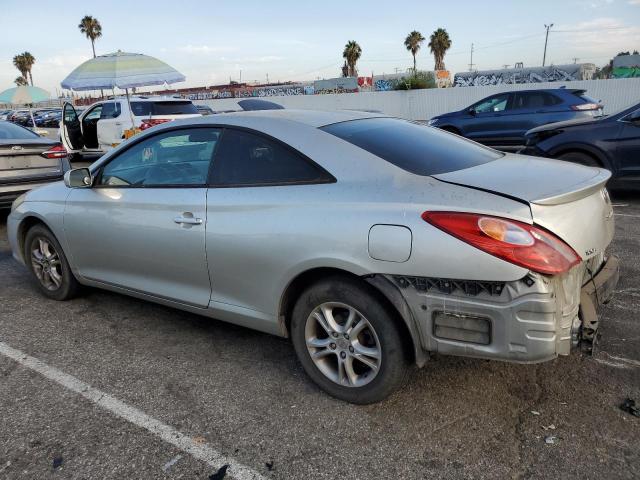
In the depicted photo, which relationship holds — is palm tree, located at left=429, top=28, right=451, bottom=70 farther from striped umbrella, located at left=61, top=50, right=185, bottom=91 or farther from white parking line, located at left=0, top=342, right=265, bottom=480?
white parking line, located at left=0, top=342, right=265, bottom=480

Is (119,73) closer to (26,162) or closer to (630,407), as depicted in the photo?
(26,162)

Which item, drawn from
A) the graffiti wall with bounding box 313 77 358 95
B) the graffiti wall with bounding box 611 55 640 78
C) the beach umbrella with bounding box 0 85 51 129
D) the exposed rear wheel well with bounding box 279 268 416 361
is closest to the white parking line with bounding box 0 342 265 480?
the exposed rear wheel well with bounding box 279 268 416 361

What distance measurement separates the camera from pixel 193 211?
341 cm

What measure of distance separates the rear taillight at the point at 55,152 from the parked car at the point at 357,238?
14.0ft

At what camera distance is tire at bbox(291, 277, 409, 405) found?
2740 mm

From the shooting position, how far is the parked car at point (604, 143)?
730cm

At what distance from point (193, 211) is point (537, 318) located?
2083 mm

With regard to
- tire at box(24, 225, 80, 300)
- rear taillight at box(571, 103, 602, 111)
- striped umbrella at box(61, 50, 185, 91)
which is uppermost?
striped umbrella at box(61, 50, 185, 91)

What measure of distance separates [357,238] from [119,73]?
10.3 metres

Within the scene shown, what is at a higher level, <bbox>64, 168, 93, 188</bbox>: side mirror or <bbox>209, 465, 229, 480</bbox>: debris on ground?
<bbox>64, 168, 93, 188</bbox>: side mirror

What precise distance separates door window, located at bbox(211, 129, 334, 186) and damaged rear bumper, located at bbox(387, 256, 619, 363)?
837 millimetres

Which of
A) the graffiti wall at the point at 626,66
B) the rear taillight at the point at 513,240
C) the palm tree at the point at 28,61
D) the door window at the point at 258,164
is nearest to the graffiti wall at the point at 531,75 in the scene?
the graffiti wall at the point at 626,66

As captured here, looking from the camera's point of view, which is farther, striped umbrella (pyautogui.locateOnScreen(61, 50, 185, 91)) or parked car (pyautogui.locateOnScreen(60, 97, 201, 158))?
parked car (pyautogui.locateOnScreen(60, 97, 201, 158))

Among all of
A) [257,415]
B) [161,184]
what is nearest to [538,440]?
[257,415]
